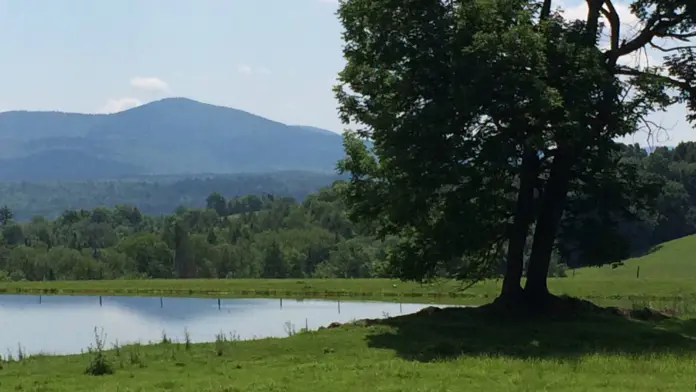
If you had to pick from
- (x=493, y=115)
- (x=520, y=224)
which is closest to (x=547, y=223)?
(x=520, y=224)

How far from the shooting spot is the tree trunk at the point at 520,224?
101 feet

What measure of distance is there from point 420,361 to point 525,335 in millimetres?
6243

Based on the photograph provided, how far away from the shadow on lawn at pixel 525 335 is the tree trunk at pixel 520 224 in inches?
55.1

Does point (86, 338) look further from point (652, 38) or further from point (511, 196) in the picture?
point (652, 38)

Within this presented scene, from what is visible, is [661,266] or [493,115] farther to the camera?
[661,266]

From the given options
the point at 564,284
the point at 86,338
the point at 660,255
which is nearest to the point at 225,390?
the point at 86,338

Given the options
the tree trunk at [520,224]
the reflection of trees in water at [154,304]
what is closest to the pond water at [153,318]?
the reflection of trees in water at [154,304]

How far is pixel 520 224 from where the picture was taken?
31438mm

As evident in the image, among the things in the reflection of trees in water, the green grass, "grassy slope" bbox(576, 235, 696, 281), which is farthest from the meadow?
"grassy slope" bbox(576, 235, 696, 281)

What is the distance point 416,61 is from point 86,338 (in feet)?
80.3

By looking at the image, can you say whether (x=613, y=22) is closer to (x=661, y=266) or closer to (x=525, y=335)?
(x=525, y=335)

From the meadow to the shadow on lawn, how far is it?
0.04 m

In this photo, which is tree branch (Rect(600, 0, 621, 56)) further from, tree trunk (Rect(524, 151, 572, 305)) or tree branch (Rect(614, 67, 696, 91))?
tree trunk (Rect(524, 151, 572, 305))

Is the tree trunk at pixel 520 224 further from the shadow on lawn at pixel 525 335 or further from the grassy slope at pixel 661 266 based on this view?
the grassy slope at pixel 661 266
